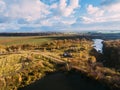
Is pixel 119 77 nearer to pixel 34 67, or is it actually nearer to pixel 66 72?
pixel 66 72

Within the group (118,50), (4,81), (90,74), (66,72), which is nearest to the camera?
(4,81)

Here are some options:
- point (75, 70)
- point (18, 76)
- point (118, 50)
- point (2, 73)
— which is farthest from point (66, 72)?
point (118, 50)

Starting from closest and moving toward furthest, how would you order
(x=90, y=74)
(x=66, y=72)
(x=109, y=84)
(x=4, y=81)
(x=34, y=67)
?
(x=109, y=84) → (x=4, y=81) → (x=90, y=74) → (x=66, y=72) → (x=34, y=67)

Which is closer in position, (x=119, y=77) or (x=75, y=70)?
(x=119, y=77)

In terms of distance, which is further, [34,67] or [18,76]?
[34,67]

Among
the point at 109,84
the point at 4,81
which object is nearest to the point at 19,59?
the point at 4,81

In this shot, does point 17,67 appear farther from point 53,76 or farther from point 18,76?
point 53,76
